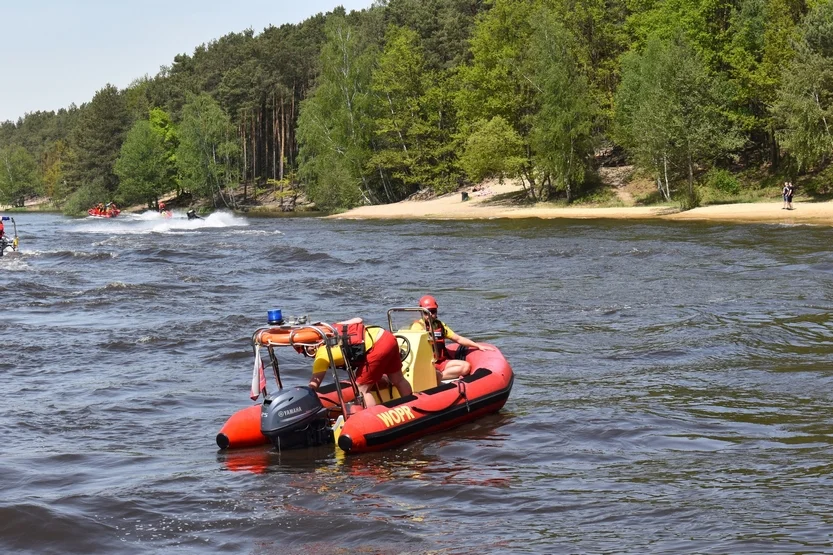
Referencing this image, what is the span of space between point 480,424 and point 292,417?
2838mm

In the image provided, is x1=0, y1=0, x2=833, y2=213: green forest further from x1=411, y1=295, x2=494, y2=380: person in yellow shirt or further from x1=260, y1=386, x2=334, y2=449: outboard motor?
x1=260, y1=386, x2=334, y2=449: outboard motor

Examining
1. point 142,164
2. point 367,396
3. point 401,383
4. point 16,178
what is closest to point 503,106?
point 142,164

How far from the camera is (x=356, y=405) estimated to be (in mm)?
10781

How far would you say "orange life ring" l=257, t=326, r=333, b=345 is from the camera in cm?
989

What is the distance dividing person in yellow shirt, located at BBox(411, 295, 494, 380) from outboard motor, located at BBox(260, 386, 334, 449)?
222 cm

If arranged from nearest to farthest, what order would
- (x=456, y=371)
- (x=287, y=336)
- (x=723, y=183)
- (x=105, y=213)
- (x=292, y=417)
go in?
1. (x=287, y=336)
2. (x=292, y=417)
3. (x=456, y=371)
4. (x=723, y=183)
5. (x=105, y=213)

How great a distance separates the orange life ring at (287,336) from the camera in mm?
9891

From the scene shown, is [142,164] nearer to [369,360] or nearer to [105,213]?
[105,213]

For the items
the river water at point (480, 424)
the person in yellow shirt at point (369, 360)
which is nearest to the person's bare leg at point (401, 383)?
the person in yellow shirt at point (369, 360)

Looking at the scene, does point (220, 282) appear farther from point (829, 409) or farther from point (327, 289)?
point (829, 409)

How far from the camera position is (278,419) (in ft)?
32.9

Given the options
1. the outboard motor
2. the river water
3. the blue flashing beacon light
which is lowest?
the river water

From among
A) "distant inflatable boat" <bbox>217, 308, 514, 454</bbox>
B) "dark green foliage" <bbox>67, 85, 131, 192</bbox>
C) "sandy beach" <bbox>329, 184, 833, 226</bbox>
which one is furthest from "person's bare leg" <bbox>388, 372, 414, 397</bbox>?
"dark green foliage" <bbox>67, 85, 131, 192</bbox>

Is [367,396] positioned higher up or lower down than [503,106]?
lower down
